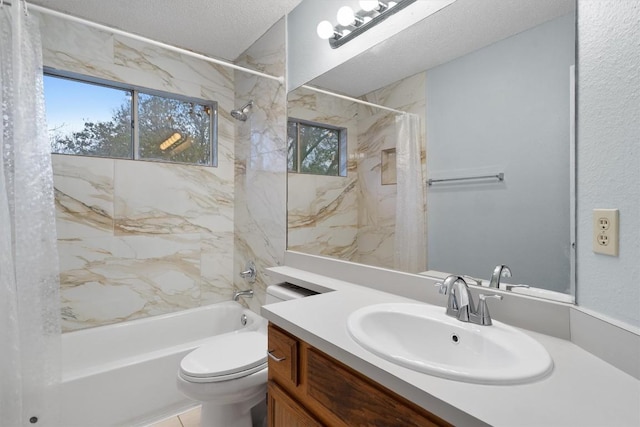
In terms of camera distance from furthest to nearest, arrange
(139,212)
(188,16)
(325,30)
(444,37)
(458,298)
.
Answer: (139,212), (188,16), (325,30), (444,37), (458,298)

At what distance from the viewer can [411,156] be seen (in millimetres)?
1323

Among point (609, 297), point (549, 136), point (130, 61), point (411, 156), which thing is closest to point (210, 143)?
point (130, 61)

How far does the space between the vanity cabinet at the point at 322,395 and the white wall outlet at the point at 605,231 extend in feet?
1.91

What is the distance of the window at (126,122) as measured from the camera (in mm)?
2090

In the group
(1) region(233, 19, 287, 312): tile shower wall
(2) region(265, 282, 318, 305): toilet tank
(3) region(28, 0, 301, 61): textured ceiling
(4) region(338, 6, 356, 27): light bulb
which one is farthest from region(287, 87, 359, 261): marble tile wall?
(3) region(28, 0, 301, 61): textured ceiling

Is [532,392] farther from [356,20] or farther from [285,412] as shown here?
[356,20]

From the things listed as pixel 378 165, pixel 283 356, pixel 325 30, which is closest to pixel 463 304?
pixel 283 356

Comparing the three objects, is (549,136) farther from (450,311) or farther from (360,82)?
(360,82)

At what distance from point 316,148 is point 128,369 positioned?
170cm

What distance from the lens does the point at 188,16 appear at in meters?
2.05

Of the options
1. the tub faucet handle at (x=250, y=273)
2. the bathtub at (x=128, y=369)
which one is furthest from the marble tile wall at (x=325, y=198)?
the bathtub at (x=128, y=369)

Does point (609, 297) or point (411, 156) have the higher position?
point (411, 156)

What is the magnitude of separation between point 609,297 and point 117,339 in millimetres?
2584

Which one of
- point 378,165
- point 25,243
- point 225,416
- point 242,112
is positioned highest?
point 242,112
